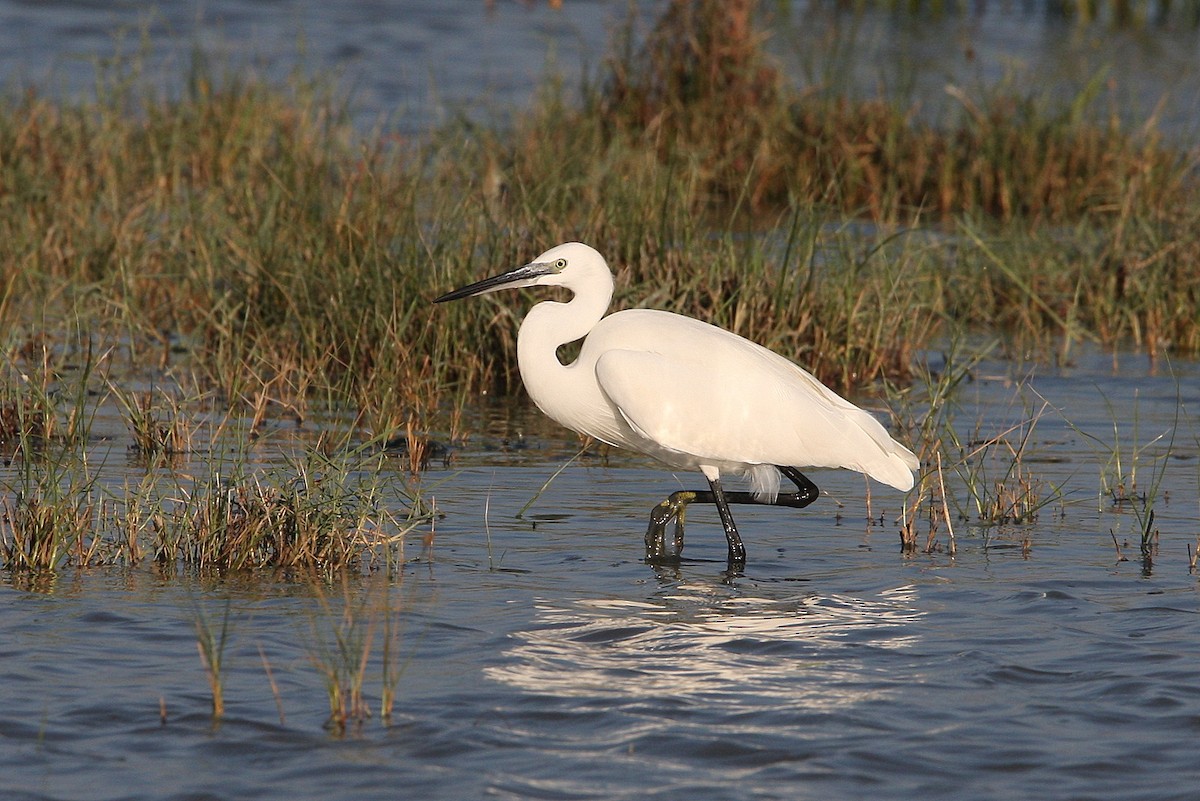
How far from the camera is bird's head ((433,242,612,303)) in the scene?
5.74 meters

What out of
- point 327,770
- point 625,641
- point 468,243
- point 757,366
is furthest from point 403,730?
point 468,243

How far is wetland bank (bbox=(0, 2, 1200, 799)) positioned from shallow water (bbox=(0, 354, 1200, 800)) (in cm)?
1

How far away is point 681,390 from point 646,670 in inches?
54.4

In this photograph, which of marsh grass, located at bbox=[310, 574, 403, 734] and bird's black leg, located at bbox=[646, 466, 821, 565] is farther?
bird's black leg, located at bbox=[646, 466, 821, 565]

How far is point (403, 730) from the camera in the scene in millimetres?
3930

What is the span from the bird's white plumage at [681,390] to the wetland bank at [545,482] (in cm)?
33

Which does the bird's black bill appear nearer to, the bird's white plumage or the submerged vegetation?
the bird's white plumage

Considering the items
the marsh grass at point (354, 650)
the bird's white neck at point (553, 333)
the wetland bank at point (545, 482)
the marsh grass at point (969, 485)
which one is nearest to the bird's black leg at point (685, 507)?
the wetland bank at point (545, 482)

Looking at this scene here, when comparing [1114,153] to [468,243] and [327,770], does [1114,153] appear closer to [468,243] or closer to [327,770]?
[468,243]

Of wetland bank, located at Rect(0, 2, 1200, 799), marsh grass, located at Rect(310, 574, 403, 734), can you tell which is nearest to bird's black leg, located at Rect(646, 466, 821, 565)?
wetland bank, located at Rect(0, 2, 1200, 799)

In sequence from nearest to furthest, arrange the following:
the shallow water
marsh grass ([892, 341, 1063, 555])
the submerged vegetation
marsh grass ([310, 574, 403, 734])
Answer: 1. the shallow water
2. marsh grass ([310, 574, 403, 734])
3. the submerged vegetation
4. marsh grass ([892, 341, 1063, 555])

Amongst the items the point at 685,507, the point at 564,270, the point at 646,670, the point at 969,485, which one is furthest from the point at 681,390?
the point at 646,670

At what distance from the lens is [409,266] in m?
7.33

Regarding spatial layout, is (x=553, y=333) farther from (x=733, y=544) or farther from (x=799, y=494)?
(x=799, y=494)
